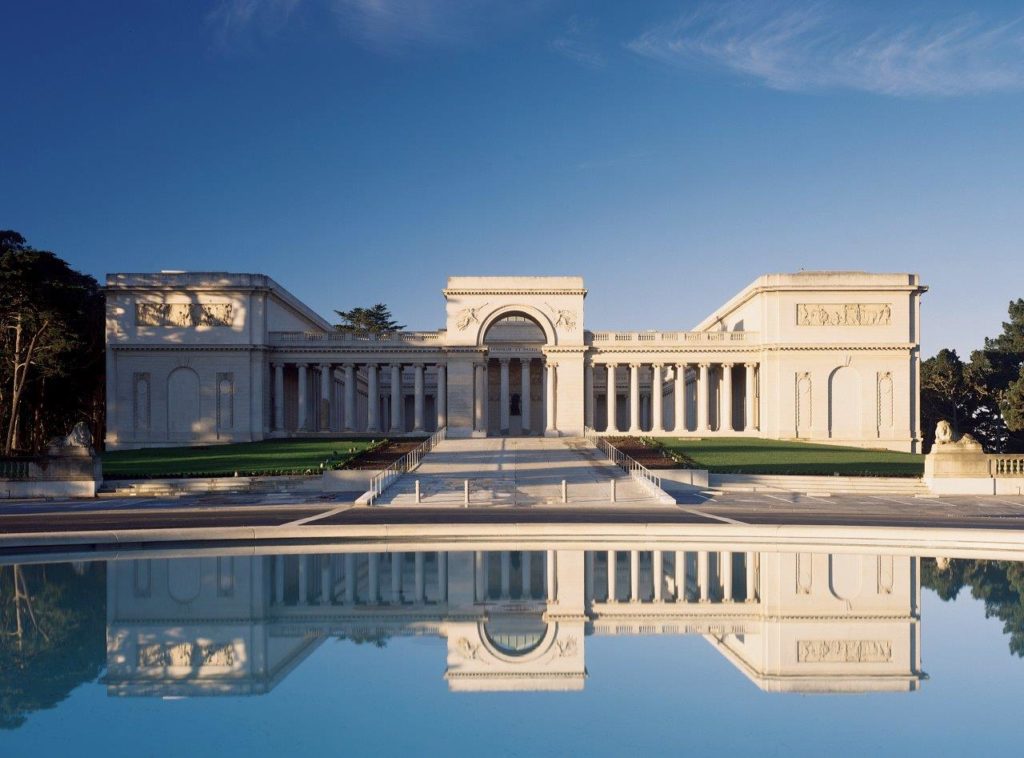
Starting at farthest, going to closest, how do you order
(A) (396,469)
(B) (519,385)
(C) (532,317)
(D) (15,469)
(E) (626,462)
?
1. (B) (519,385)
2. (C) (532,317)
3. (E) (626,462)
4. (A) (396,469)
5. (D) (15,469)

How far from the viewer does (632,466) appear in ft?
161

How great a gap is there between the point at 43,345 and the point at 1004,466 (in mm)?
63766

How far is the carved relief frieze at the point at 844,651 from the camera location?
13.9m

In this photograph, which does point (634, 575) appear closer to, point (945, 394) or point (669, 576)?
point (669, 576)

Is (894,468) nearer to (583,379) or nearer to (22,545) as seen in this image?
(583,379)

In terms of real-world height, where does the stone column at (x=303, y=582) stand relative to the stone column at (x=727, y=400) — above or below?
below

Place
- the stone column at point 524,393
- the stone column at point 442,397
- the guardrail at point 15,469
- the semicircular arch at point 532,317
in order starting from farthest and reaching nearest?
the stone column at point 524,393, the stone column at point 442,397, the semicircular arch at point 532,317, the guardrail at point 15,469

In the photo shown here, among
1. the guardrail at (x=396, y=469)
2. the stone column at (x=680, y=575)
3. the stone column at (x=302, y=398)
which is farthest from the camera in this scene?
the stone column at (x=302, y=398)

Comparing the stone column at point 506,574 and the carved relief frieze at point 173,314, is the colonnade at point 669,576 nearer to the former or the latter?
the stone column at point 506,574

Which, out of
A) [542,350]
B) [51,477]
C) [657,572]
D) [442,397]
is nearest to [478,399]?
[442,397]

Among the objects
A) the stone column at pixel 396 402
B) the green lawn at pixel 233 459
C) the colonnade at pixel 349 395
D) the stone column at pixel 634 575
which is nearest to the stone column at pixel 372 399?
the colonnade at pixel 349 395

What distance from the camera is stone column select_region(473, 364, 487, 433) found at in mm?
77375

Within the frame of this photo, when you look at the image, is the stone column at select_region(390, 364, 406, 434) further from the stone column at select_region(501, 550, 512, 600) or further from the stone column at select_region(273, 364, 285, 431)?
the stone column at select_region(501, 550, 512, 600)

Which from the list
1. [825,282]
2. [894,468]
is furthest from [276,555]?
[825,282]
